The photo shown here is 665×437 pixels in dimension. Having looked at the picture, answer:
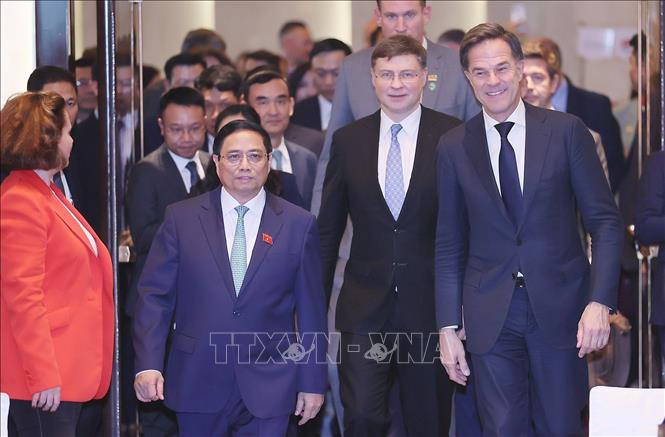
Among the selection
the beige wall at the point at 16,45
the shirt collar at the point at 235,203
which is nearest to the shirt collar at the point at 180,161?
the beige wall at the point at 16,45

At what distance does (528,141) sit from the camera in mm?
4594

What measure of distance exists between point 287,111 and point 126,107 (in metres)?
0.82

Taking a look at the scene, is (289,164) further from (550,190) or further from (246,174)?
(550,190)

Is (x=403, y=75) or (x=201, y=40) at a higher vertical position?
(x=201, y=40)

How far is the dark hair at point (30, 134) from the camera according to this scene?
4.20 meters

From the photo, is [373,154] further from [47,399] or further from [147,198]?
[47,399]

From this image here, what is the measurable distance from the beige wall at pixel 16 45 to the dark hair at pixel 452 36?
10.7 ft

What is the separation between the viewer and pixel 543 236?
4.55m

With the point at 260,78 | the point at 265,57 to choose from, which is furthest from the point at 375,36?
the point at 260,78

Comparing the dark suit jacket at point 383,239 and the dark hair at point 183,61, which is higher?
the dark hair at point 183,61

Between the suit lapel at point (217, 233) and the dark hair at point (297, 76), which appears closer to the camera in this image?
the suit lapel at point (217, 233)

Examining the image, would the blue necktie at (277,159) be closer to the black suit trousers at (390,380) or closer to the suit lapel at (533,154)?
the black suit trousers at (390,380)

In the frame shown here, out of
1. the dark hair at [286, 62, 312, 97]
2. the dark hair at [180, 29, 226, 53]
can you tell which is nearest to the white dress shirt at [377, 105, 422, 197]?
the dark hair at [286, 62, 312, 97]

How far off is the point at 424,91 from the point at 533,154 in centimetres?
115
